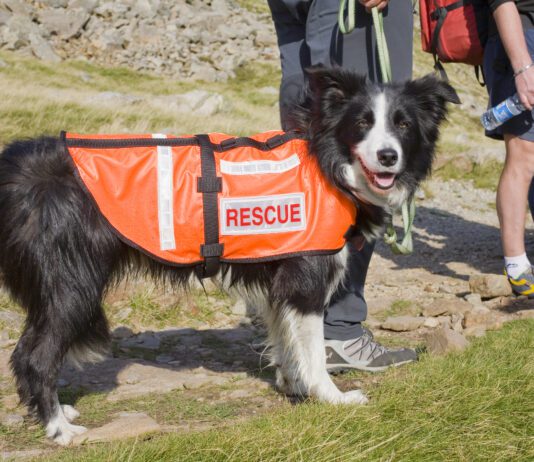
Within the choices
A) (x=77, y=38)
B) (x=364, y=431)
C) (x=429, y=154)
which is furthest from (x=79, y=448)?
(x=77, y=38)

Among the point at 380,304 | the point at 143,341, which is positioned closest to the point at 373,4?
the point at 380,304

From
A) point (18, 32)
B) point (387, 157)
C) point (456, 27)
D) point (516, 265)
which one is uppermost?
point (456, 27)

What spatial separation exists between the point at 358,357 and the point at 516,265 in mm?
1814

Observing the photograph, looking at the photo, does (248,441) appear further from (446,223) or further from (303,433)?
(446,223)

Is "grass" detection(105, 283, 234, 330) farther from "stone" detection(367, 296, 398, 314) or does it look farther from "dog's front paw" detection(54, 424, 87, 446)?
"dog's front paw" detection(54, 424, 87, 446)

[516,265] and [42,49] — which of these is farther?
[42,49]

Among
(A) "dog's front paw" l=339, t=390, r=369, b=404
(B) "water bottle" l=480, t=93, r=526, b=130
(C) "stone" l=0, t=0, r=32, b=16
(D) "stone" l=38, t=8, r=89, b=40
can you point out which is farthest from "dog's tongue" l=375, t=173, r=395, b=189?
(C) "stone" l=0, t=0, r=32, b=16

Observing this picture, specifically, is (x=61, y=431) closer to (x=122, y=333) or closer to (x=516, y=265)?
(x=122, y=333)

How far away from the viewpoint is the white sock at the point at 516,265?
520 centimetres

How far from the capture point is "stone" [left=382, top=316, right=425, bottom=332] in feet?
16.2

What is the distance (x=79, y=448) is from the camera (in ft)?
10.1

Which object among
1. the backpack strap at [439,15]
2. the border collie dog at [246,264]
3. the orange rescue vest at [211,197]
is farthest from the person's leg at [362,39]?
the backpack strap at [439,15]

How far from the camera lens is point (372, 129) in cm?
340

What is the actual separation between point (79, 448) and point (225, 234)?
1.19 metres
